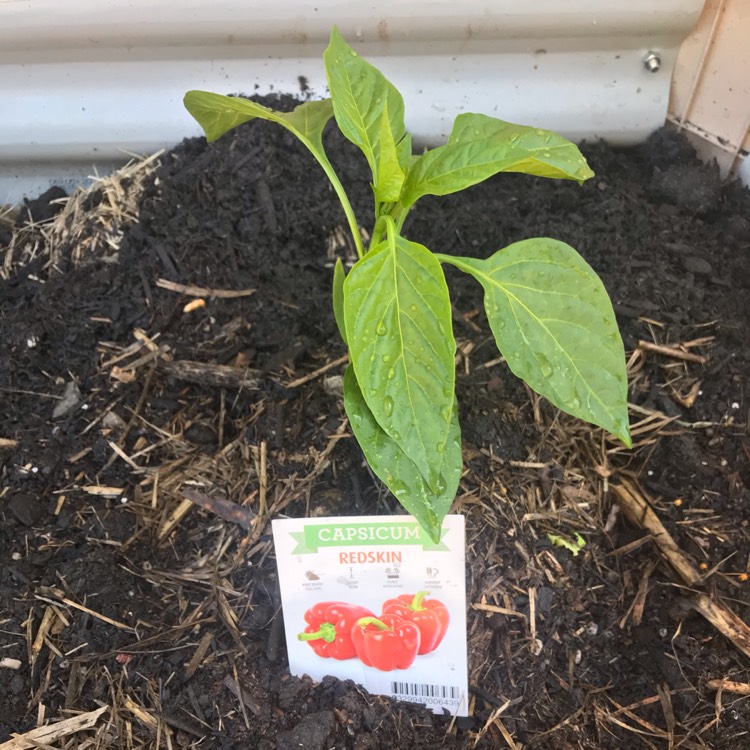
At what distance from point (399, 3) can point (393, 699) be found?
126cm

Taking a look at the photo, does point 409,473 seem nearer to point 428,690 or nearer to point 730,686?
point 428,690

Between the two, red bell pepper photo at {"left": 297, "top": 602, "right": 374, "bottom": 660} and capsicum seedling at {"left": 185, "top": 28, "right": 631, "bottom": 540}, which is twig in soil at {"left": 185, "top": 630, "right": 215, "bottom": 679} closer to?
red bell pepper photo at {"left": 297, "top": 602, "right": 374, "bottom": 660}

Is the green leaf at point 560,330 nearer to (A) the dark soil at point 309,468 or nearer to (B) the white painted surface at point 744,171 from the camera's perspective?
(A) the dark soil at point 309,468

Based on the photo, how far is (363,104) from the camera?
0.99 metres

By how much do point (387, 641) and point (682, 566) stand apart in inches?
19.8

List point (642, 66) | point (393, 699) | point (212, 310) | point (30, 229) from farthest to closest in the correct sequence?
point (30, 229), point (642, 66), point (212, 310), point (393, 699)

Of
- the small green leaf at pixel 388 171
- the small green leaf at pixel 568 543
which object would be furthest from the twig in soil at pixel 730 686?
the small green leaf at pixel 388 171

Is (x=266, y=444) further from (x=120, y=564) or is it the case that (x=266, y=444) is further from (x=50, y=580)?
(x=50, y=580)

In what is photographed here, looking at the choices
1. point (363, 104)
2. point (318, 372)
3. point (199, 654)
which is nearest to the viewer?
→ point (363, 104)

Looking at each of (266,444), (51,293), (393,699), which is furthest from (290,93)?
(393,699)

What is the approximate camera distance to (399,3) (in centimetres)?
141

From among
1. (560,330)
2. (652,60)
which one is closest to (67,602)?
(560,330)

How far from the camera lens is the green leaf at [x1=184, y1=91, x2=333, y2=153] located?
100 centimetres

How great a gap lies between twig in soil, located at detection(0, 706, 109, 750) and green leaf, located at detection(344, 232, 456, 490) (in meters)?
0.64
